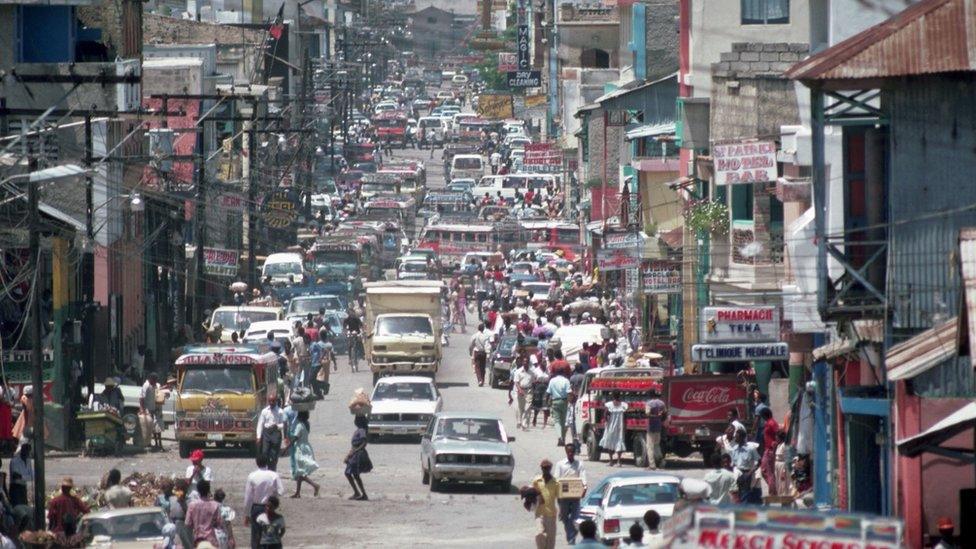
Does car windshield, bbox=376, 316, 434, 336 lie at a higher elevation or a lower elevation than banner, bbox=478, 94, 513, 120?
lower

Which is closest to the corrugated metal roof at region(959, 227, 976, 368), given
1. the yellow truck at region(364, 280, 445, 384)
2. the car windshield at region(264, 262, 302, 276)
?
the yellow truck at region(364, 280, 445, 384)

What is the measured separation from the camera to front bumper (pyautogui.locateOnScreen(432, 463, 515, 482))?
101ft

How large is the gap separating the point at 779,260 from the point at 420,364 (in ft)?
39.0

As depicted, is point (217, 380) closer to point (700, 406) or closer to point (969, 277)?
point (700, 406)

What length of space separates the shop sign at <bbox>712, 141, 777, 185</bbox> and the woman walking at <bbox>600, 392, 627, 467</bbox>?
4.25m

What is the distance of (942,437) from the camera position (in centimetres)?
1834

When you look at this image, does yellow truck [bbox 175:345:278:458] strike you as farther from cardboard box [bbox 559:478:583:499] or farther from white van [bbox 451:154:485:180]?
white van [bbox 451:154:485:180]

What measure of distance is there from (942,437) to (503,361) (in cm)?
2976

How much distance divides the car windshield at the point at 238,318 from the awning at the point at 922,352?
96.0 ft

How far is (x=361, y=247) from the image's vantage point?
233ft

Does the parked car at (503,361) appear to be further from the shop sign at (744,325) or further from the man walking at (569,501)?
the man walking at (569,501)

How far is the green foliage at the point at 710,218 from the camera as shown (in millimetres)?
40875

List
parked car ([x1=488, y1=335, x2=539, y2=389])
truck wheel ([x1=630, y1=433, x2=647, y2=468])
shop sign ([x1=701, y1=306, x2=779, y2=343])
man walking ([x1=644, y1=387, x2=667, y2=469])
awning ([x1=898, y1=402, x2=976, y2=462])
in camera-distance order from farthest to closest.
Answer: parked car ([x1=488, y1=335, x2=539, y2=389]) < truck wheel ([x1=630, y1=433, x2=647, y2=468]) < man walking ([x1=644, y1=387, x2=667, y2=469]) < shop sign ([x1=701, y1=306, x2=779, y2=343]) < awning ([x1=898, y1=402, x2=976, y2=462])

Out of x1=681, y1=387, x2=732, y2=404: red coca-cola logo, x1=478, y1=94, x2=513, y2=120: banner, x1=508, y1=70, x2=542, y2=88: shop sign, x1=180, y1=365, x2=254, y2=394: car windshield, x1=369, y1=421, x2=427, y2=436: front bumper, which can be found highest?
x1=508, y1=70, x2=542, y2=88: shop sign
